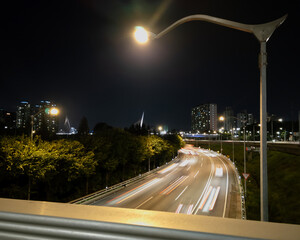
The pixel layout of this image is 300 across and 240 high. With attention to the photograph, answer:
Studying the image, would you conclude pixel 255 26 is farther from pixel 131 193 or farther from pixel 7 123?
pixel 7 123

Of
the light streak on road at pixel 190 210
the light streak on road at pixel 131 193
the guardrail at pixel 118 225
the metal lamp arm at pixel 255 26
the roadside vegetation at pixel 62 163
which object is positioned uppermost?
the metal lamp arm at pixel 255 26

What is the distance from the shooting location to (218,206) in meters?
22.9

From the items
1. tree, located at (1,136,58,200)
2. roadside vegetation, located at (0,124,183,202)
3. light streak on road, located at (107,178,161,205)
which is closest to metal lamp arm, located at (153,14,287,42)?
tree, located at (1,136,58,200)

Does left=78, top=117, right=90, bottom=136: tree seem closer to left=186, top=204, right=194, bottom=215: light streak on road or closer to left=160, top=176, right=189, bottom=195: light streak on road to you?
left=160, top=176, right=189, bottom=195: light streak on road

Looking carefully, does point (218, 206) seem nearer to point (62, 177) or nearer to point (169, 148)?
point (62, 177)

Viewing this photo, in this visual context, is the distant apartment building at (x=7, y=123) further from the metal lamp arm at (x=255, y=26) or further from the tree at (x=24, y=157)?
the metal lamp arm at (x=255, y=26)

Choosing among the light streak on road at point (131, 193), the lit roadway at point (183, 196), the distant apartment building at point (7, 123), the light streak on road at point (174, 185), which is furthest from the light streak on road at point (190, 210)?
the distant apartment building at point (7, 123)

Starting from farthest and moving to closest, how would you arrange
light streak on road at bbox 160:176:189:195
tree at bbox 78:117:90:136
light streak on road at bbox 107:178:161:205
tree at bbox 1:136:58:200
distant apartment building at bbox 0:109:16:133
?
tree at bbox 78:117:90:136
distant apartment building at bbox 0:109:16:133
light streak on road at bbox 160:176:189:195
light streak on road at bbox 107:178:161:205
tree at bbox 1:136:58:200

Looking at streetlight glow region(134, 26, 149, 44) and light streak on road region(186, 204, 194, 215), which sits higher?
streetlight glow region(134, 26, 149, 44)

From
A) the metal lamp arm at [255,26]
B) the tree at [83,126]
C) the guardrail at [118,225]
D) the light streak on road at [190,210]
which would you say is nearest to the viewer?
the guardrail at [118,225]

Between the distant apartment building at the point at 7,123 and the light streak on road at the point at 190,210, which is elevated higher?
the distant apartment building at the point at 7,123

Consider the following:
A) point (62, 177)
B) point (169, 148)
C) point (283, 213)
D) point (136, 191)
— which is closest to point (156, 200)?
point (136, 191)

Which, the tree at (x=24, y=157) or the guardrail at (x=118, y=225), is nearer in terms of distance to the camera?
the guardrail at (x=118, y=225)

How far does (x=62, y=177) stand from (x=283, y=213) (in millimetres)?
24869
